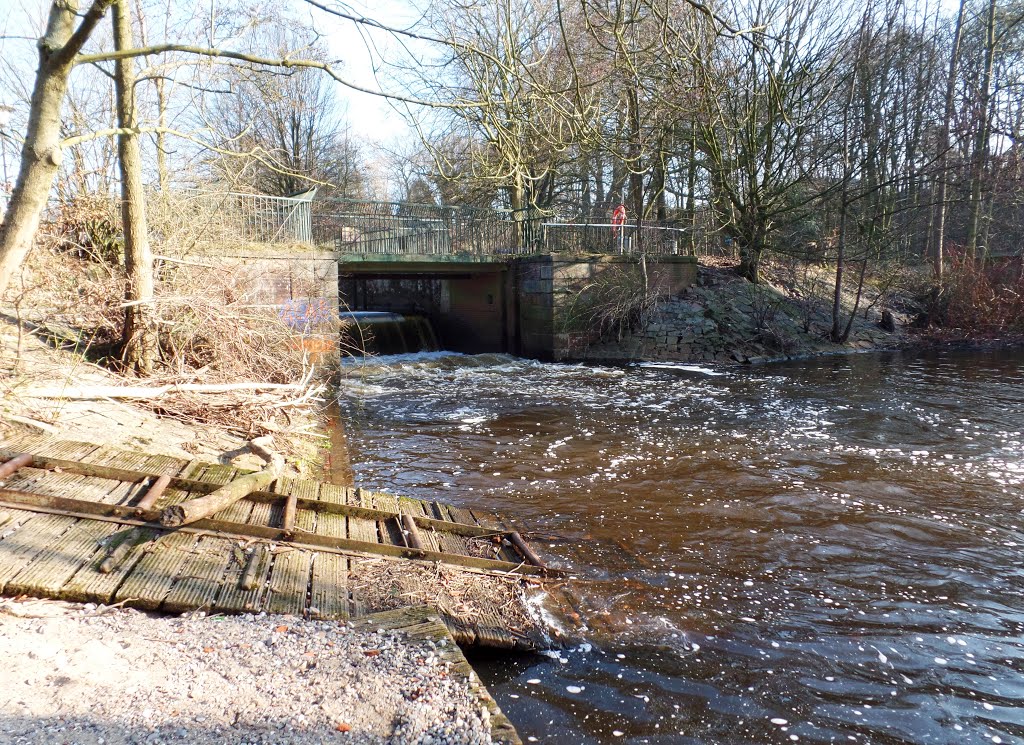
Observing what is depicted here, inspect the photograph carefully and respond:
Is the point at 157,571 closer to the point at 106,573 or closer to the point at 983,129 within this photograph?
the point at 106,573

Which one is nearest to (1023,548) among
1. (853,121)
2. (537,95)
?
(537,95)

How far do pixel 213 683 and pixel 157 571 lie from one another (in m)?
1.23

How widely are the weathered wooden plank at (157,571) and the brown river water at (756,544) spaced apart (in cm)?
184

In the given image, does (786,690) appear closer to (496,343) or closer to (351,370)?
(351,370)

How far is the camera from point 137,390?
6418 mm

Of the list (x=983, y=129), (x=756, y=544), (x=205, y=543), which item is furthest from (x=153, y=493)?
(x=983, y=129)

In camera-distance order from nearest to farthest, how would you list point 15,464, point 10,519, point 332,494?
point 10,519 < point 15,464 < point 332,494

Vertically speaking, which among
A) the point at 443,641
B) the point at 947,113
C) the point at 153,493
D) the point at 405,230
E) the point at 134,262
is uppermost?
the point at 947,113

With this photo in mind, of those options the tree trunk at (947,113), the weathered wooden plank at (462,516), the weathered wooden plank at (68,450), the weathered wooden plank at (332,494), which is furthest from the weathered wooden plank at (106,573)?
the tree trunk at (947,113)

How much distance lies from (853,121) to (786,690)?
19.6 m

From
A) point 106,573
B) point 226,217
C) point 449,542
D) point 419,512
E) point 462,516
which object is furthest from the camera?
point 226,217

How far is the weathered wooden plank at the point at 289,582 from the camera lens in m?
3.83

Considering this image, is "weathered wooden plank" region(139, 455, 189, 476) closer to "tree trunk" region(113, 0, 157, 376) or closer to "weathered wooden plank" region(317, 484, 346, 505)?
"weathered wooden plank" region(317, 484, 346, 505)

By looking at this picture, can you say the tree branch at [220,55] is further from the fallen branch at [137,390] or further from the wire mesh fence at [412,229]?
the wire mesh fence at [412,229]
